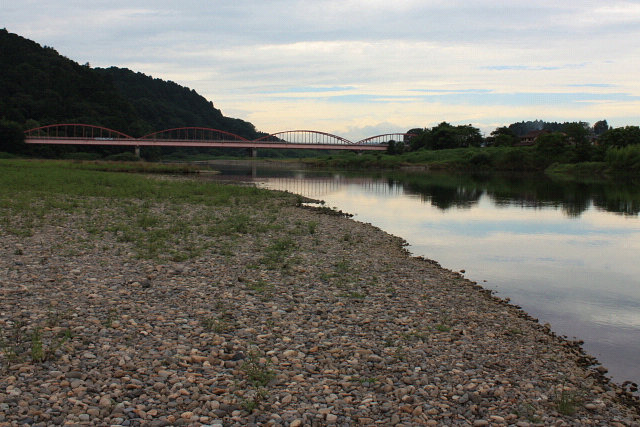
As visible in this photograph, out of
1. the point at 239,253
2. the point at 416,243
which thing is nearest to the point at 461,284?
the point at 239,253

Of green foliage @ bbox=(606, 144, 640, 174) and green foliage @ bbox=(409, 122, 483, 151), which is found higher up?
green foliage @ bbox=(409, 122, 483, 151)

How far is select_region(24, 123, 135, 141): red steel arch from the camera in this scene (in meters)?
111

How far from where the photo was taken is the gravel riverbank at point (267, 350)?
6047mm

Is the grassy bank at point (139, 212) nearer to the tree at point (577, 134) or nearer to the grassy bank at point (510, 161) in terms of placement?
the grassy bank at point (510, 161)

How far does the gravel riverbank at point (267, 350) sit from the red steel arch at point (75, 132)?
110 meters

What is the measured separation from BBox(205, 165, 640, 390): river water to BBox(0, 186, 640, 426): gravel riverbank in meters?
1.24

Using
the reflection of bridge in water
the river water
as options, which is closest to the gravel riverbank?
the river water

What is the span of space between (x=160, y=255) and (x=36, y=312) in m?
5.12

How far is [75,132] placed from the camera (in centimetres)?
12431

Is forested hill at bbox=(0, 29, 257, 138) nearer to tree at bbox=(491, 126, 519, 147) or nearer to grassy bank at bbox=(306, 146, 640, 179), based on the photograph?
grassy bank at bbox=(306, 146, 640, 179)

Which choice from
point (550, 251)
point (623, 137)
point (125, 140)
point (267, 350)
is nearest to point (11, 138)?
point (125, 140)

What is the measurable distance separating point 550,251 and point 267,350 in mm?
15949

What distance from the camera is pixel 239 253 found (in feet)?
47.7

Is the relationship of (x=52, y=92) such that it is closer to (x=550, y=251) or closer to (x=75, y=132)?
(x=75, y=132)
